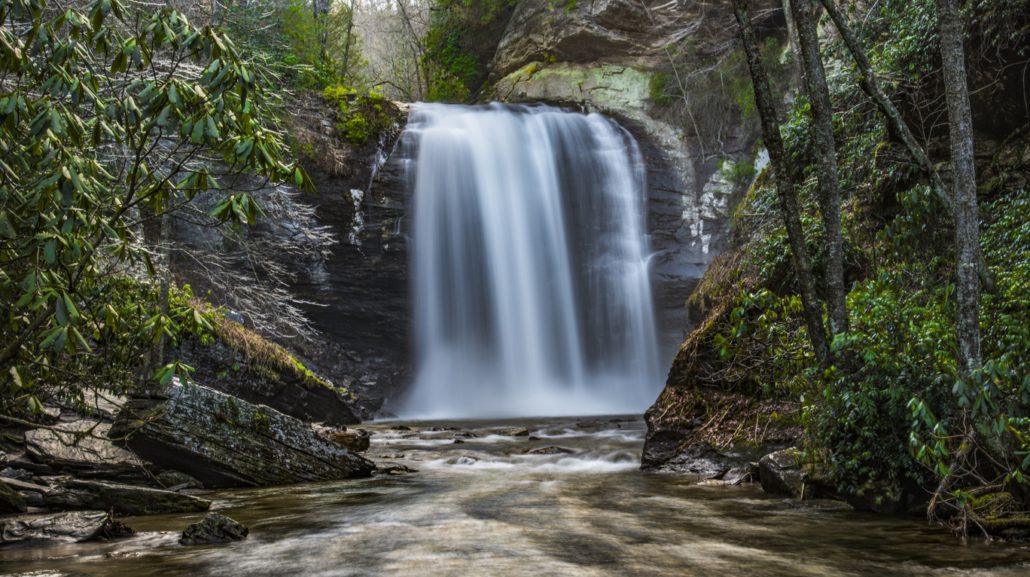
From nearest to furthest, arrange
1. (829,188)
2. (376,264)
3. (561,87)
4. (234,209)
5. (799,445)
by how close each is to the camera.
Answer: (234,209), (829,188), (799,445), (376,264), (561,87)

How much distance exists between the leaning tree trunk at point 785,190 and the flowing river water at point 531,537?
1.59 metres

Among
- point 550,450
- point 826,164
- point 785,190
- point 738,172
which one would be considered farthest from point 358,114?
point 826,164

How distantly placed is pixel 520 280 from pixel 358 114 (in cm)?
633

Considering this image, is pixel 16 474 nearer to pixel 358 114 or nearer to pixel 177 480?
pixel 177 480

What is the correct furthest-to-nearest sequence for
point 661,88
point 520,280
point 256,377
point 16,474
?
1. point 661,88
2. point 520,280
3. point 256,377
4. point 16,474

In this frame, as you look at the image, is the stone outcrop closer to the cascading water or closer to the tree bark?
the cascading water

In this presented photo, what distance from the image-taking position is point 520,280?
2061 cm

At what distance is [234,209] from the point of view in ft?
13.6

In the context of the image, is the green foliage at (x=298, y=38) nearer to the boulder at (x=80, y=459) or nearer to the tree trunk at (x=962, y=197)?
the boulder at (x=80, y=459)

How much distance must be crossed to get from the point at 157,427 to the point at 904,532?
22.4 feet

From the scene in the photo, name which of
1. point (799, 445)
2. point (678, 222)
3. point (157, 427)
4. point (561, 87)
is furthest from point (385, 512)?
point (561, 87)

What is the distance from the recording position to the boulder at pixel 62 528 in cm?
524

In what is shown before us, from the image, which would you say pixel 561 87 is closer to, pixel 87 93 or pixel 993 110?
pixel 993 110

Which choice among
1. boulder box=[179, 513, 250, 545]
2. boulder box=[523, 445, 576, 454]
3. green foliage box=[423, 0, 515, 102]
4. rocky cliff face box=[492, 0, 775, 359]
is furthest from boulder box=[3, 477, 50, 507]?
A: green foliage box=[423, 0, 515, 102]
